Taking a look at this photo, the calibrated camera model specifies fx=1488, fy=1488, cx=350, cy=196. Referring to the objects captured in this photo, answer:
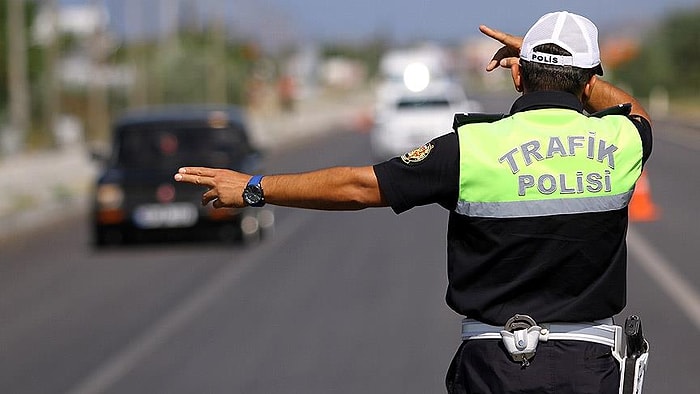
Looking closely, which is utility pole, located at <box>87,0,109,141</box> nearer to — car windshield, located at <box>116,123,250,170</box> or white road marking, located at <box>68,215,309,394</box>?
car windshield, located at <box>116,123,250,170</box>

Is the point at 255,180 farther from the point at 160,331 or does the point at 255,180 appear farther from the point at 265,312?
the point at 265,312

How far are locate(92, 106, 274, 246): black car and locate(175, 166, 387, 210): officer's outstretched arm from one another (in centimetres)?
1186

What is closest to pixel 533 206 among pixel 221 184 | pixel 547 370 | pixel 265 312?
pixel 547 370

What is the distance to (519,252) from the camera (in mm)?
3746

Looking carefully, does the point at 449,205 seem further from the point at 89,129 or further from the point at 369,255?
the point at 89,129

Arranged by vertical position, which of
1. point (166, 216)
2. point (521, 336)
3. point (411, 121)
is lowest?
point (166, 216)

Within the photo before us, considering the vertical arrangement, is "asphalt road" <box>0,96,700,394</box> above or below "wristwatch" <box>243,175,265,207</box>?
below

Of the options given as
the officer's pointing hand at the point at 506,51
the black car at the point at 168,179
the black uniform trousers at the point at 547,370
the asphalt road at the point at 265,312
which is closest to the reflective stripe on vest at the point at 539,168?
the black uniform trousers at the point at 547,370

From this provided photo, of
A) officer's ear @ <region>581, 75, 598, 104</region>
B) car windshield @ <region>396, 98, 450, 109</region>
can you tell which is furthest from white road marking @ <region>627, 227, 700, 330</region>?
car windshield @ <region>396, 98, 450, 109</region>

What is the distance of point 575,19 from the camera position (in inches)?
152

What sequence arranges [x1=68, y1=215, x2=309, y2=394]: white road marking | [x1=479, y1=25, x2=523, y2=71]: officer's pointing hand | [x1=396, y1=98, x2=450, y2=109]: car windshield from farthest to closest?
[x1=396, y1=98, x2=450, y2=109]: car windshield
[x1=68, y1=215, x2=309, y2=394]: white road marking
[x1=479, y1=25, x2=523, y2=71]: officer's pointing hand

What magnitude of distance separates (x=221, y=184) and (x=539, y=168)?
83 centimetres

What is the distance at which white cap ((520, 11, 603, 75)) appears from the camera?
3.80 meters

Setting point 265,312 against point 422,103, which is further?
point 422,103
